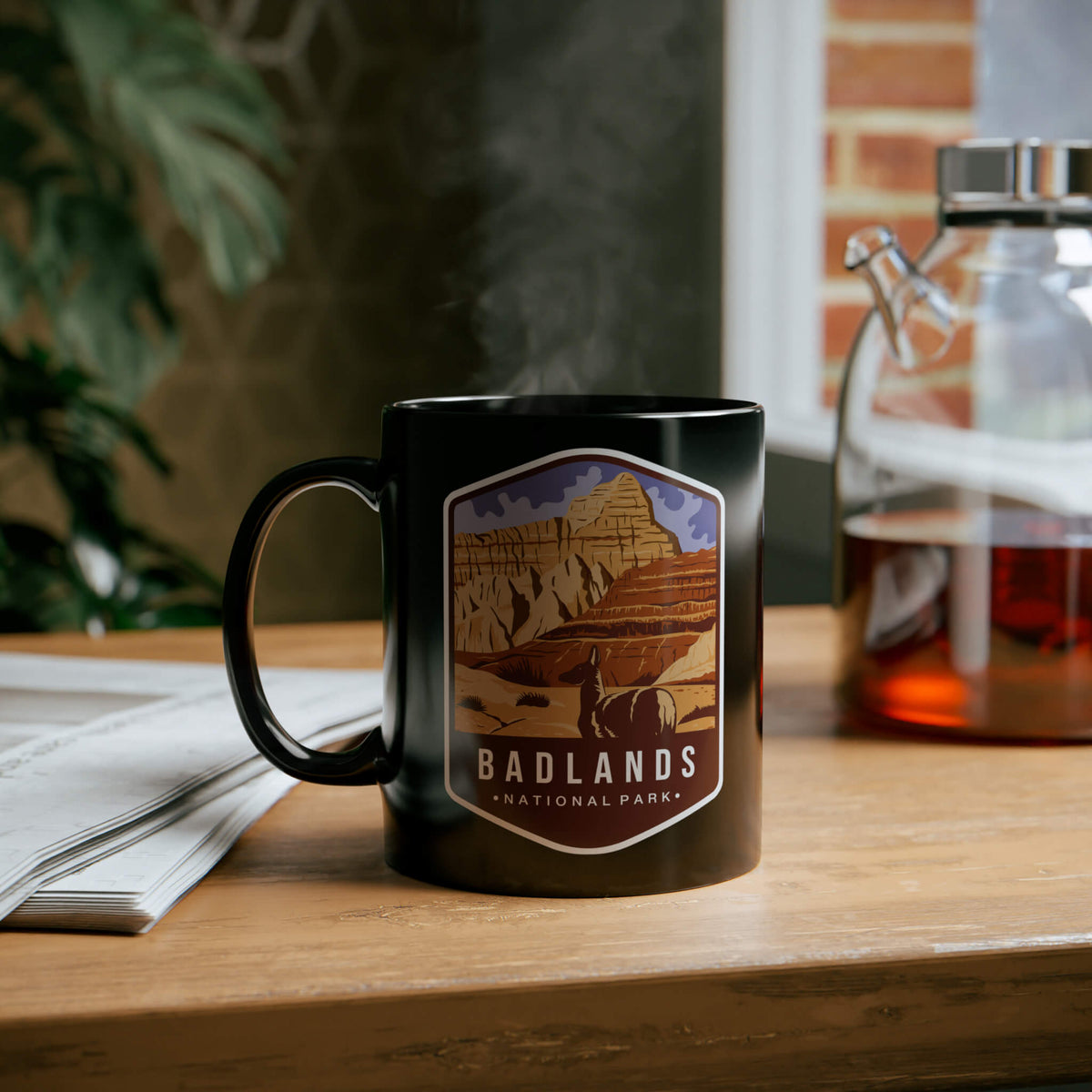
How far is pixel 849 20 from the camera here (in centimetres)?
158

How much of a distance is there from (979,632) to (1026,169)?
21 cm

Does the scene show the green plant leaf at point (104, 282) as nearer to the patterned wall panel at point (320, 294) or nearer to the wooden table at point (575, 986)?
the patterned wall panel at point (320, 294)

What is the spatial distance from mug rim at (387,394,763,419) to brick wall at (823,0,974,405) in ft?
3.65

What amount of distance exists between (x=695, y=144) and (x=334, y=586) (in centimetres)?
130

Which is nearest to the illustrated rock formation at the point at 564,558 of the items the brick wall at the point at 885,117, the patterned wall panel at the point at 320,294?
the brick wall at the point at 885,117

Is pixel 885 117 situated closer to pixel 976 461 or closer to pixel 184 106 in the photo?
pixel 184 106

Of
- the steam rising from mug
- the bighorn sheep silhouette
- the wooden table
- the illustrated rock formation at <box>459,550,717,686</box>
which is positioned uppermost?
the steam rising from mug

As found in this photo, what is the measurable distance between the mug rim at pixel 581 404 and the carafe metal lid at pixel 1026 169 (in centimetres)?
22

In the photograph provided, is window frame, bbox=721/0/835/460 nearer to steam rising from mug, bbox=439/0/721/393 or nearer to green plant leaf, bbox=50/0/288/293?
steam rising from mug, bbox=439/0/721/393

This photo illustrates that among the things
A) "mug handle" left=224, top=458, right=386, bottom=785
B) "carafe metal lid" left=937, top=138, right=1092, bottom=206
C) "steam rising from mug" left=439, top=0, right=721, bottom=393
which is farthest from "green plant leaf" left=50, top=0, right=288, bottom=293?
"mug handle" left=224, top=458, right=386, bottom=785

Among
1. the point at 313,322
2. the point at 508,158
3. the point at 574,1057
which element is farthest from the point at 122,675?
the point at 313,322

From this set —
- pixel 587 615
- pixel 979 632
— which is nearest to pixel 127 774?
pixel 587 615

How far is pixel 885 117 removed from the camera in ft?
5.15

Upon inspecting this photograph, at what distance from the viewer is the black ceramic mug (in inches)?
15.3
